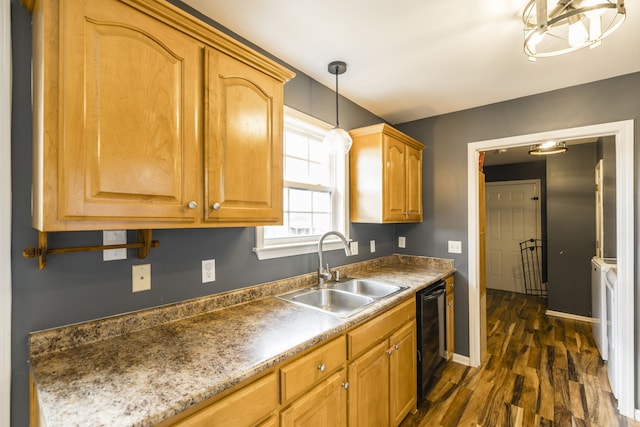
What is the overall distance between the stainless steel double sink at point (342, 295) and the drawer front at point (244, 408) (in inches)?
27.8

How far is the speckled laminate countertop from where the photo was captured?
79cm

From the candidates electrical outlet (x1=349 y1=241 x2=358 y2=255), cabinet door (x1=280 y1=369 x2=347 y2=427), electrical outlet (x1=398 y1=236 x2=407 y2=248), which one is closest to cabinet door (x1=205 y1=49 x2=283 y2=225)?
cabinet door (x1=280 y1=369 x2=347 y2=427)

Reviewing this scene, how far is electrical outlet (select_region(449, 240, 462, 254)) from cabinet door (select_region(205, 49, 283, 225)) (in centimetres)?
210

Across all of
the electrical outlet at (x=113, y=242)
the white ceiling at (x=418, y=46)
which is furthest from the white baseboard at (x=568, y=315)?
the electrical outlet at (x=113, y=242)

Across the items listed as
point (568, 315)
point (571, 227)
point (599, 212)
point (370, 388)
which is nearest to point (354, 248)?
point (370, 388)

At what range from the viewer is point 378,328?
5.52ft

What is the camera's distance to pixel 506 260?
539cm

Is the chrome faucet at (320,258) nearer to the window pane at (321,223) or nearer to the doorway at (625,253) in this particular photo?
the window pane at (321,223)

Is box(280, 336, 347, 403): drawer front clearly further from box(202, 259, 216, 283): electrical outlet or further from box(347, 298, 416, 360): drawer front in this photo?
box(202, 259, 216, 283): electrical outlet

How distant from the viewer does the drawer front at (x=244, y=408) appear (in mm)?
884

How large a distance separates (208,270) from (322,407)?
2.85 feet

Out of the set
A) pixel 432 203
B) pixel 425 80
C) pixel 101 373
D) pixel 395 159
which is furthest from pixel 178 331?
pixel 432 203

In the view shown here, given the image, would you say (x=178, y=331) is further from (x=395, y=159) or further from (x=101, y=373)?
(x=395, y=159)

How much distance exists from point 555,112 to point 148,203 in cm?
307
